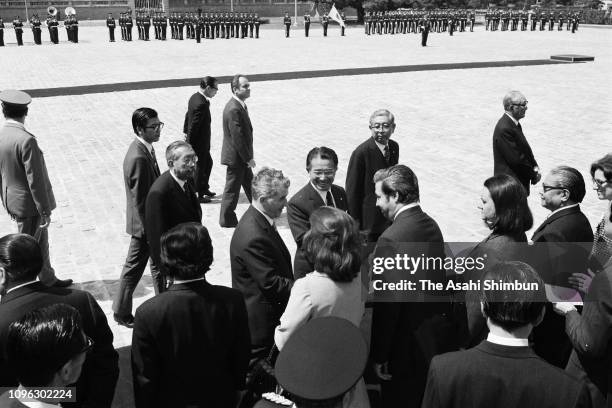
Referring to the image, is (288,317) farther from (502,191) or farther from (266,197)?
(502,191)

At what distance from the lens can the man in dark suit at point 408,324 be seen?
11.6 feet

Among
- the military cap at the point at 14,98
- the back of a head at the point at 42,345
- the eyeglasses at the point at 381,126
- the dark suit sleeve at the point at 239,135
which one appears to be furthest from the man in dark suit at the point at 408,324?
the dark suit sleeve at the point at 239,135

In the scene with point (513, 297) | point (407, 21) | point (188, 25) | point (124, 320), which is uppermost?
point (513, 297)

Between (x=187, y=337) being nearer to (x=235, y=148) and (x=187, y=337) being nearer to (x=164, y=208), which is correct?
(x=164, y=208)

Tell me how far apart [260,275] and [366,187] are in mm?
2384

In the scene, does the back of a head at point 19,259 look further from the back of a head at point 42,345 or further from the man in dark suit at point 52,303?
the back of a head at point 42,345

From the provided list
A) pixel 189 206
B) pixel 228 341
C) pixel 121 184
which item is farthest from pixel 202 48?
pixel 228 341

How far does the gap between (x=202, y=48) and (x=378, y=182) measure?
28661 millimetres

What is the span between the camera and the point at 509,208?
370 centimetres

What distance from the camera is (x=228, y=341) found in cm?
320

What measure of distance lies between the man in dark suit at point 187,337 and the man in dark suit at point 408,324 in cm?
83

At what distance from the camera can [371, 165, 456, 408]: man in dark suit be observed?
3.53m

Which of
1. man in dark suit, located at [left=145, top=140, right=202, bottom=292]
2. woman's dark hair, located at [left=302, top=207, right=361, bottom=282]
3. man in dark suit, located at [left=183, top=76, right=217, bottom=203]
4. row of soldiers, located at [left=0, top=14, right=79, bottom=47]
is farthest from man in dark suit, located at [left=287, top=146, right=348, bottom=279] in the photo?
row of soldiers, located at [left=0, top=14, right=79, bottom=47]

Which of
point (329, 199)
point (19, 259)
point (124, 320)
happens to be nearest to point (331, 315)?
point (19, 259)
